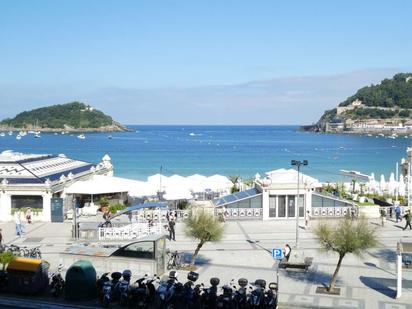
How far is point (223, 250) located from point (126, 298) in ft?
26.8

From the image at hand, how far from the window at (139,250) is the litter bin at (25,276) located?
260 centimetres

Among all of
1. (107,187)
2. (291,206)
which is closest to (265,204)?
(291,206)

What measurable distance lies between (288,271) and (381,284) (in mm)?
3099

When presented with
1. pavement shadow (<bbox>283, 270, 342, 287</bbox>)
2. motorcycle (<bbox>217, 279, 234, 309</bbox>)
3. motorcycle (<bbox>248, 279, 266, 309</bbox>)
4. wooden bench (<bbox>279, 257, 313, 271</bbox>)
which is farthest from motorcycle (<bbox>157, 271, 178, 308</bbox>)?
wooden bench (<bbox>279, 257, 313, 271</bbox>)

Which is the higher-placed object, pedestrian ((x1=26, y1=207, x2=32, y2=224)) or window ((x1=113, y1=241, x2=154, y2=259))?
window ((x1=113, y1=241, x2=154, y2=259))

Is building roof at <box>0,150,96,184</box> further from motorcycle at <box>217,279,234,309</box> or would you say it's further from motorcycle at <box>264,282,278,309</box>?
motorcycle at <box>264,282,278,309</box>

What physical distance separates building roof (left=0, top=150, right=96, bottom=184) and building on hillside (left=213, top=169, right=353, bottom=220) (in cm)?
1039

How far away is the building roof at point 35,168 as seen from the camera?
3328cm

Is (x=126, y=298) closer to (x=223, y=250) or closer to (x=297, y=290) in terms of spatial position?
(x=297, y=290)

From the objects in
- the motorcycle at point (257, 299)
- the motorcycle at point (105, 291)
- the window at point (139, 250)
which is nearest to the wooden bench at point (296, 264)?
the window at point (139, 250)

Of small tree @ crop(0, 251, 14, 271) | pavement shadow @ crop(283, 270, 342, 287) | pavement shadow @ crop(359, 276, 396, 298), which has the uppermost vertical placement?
small tree @ crop(0, 251, 14, 271)

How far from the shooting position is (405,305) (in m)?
16.3

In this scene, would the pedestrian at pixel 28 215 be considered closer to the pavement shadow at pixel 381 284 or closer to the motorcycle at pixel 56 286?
the motorcycle at pixel 56 286

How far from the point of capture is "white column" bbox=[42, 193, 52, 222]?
31.4 metres
